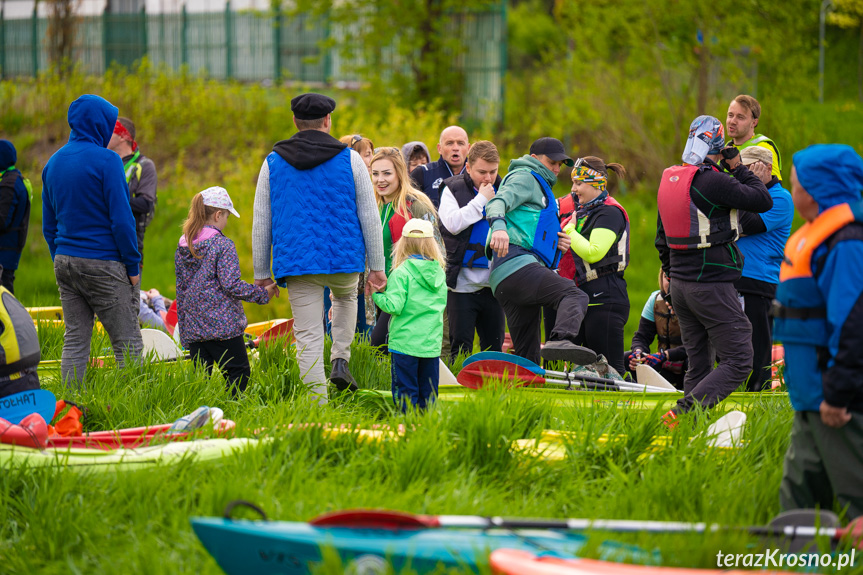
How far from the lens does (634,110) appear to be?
14500 millimetres

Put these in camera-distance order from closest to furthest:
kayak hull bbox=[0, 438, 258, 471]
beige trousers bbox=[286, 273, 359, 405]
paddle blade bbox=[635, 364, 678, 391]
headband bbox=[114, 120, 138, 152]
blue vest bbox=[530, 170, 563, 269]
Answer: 1. kayak hull bbox=[0, 438, 258, 471]
2. beige trousers bbox=[286, 273, 359, 405]
3. blue vest bbox=[530, 170, 563, 269]
4. paddle blade bbox=[635, 364, 678, 391]
5. headband bbox=[114, 120, 138, 152]

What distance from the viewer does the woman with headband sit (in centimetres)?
623

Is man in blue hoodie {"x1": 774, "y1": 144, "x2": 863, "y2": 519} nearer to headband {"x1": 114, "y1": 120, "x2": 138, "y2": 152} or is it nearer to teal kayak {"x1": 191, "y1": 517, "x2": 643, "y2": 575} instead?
teal kayak {"x1": 191, "y1": 517, "x2": 643, "y2": 575}

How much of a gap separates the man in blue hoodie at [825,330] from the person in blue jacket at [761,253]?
105 inches

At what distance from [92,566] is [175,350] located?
3.83 meters

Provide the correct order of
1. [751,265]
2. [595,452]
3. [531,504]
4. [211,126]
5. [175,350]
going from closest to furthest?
[531,504] → [595,452] → [751,265] → [175,350] → [211,126]

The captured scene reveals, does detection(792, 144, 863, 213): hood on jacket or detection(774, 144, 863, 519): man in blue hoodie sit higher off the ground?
detection(792, 144, 863, 213): hood on jacket

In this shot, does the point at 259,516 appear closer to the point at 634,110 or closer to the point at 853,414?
the point at 853,414

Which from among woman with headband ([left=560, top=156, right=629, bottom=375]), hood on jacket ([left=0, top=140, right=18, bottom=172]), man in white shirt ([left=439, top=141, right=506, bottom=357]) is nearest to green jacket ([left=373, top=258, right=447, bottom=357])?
man in white shirt ([left=439, top=141, right=506, bottom=357])

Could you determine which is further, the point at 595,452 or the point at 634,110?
the point at 634,110

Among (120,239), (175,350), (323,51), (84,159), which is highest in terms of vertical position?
(323,51)

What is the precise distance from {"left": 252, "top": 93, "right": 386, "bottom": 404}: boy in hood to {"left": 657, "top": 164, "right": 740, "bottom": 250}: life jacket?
1863 millimetres

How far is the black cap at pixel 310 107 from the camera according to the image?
512 cm

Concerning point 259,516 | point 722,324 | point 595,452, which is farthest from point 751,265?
point 259,516
